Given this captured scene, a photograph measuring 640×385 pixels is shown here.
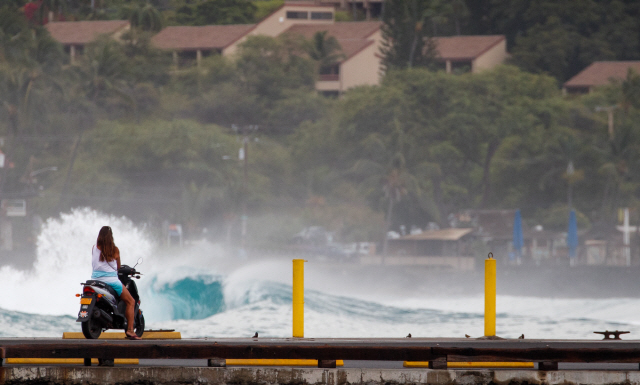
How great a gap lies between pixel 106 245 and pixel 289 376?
2.49 m

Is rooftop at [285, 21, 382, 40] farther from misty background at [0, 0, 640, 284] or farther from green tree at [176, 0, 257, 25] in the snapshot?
green tree at [176, 0, 257, 25]

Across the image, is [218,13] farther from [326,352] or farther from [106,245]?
[326,352]

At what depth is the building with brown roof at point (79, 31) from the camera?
10512cm

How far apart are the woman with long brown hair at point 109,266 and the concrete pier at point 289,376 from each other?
1.48m

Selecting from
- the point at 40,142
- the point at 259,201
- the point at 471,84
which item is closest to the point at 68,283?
the point at 259,201

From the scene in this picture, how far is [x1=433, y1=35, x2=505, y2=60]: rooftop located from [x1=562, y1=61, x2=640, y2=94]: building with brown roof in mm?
9318

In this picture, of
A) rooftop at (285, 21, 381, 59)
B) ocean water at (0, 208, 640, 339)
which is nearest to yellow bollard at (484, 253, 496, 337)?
ocean water at (0, 208, 640, 339)

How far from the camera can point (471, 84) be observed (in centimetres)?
8612

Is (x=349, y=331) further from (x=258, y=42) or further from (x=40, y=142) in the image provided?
(x=258, y=42)

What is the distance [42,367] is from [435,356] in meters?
3.00

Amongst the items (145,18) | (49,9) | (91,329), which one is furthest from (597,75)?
(91,329)

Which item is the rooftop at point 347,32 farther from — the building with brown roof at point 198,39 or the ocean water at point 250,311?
the ocean water at point 250,311

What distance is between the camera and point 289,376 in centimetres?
802

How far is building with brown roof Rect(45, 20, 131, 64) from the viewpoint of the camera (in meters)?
105
